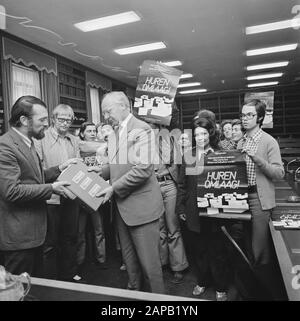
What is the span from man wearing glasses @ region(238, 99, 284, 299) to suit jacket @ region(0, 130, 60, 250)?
1229 millimetres

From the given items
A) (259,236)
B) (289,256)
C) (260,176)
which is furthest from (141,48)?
(289,256)

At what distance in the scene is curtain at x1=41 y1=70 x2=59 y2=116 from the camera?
5.47 m

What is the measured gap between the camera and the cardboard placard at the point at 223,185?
1.74 meters

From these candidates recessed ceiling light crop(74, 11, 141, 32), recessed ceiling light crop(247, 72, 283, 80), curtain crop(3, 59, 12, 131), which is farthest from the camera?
recessed ceiling light crop(247, 72, 283, 80)

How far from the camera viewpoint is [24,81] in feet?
16.6

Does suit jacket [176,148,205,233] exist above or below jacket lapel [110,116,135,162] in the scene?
below

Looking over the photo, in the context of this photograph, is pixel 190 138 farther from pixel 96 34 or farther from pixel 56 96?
pixel 56 96

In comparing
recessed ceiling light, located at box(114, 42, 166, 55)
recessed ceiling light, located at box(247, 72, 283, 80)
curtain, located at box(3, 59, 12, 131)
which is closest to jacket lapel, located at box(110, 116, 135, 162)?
curtain, located at box(3, 59, 12, 131)

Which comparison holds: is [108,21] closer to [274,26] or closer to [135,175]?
[274,26]

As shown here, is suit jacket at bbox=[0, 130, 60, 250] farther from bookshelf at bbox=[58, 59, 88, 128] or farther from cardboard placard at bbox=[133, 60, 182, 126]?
bookshelf at bbox=[58, 59, 88, 128]

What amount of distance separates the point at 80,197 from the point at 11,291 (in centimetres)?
93

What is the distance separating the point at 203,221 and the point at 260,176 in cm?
49

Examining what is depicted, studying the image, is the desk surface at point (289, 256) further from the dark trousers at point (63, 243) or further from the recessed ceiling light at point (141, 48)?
the recessed ceiling light at point (141, 48)

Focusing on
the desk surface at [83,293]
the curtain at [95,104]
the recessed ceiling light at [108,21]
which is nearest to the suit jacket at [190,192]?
the desk surface at [83,293]
